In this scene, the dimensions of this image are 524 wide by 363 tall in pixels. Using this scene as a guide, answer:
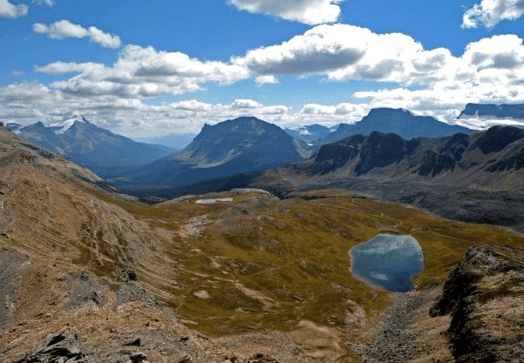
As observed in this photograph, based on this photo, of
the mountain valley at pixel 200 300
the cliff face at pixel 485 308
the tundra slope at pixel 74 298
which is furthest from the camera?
the cliff face at pixel 485 308

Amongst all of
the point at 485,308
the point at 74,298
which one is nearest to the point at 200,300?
the point at 74,298

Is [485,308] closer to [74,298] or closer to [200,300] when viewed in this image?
[200,300]

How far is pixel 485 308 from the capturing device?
272 ft

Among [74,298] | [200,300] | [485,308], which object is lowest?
[200,300]

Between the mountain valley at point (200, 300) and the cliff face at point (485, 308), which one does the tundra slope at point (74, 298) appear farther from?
the cliff face at point (485, 308)

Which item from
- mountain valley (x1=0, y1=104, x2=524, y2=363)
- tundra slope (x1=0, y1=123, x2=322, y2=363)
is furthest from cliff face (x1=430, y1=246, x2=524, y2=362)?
tundra slope (x1=0, y1=123, x2=322, y2=363)

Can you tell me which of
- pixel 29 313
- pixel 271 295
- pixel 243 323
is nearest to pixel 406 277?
pixel 271 295

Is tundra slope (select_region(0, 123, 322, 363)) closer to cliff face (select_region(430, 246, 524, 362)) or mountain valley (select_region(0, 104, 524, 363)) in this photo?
mountain valley (select_region(0, 104, 524, 363))

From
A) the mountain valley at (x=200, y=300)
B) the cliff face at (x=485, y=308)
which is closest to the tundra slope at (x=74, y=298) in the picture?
the mountain valley at (x=200, y=300)

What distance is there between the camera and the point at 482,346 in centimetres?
6600

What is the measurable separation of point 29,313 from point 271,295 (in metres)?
86.9

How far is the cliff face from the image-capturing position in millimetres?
64125

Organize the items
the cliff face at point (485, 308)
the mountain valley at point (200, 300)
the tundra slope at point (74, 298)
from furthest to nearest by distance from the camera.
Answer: the cliff face at point (485, 308)
the mountain valley at point (200, 300)
the tundra slope at point (74, 298)

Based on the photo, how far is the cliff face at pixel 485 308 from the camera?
6412 cm
